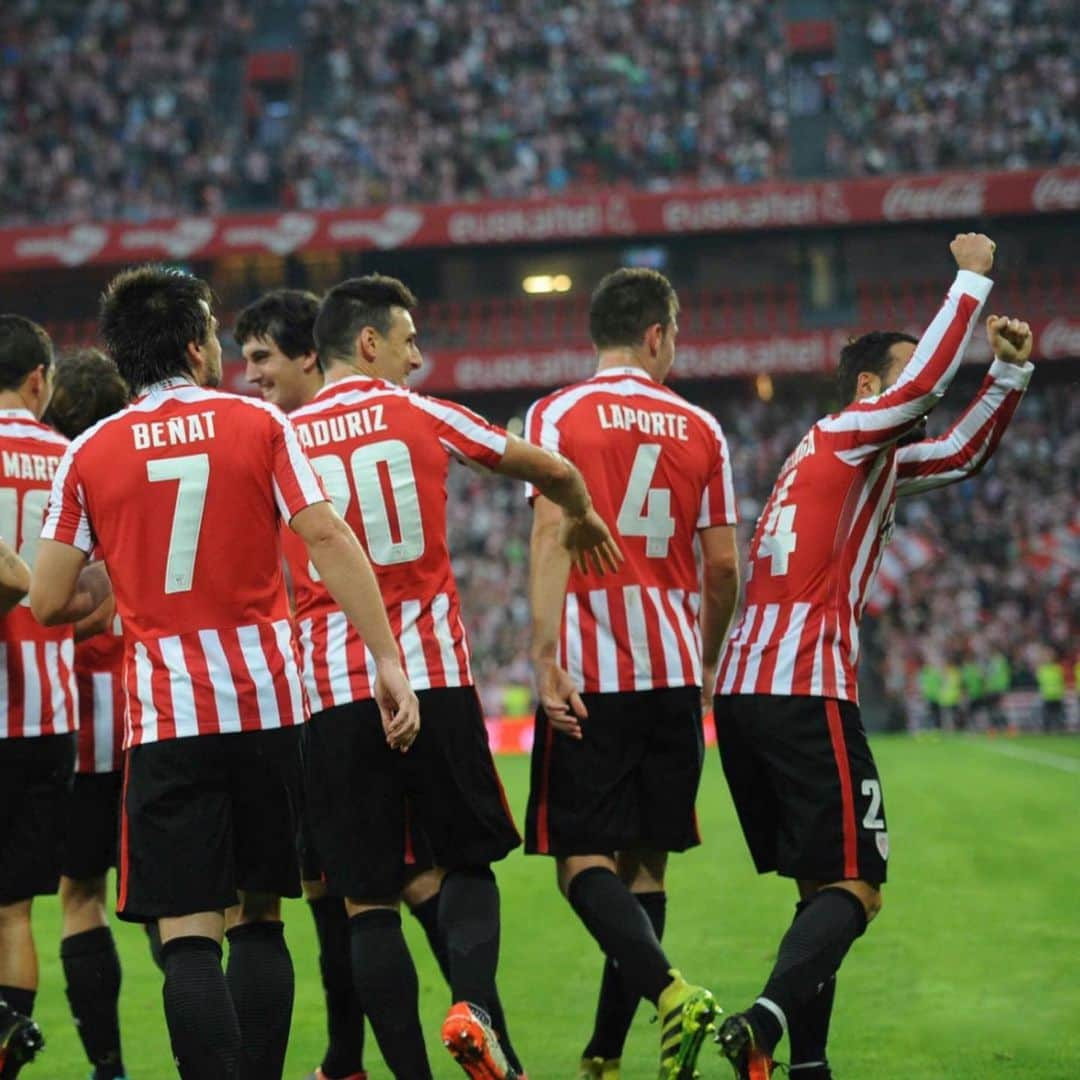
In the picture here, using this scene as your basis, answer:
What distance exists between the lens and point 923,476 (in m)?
5.32

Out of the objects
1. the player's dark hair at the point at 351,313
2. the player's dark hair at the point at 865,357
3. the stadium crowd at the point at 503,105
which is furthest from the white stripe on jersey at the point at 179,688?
the stadium crowd at the point at 503,105

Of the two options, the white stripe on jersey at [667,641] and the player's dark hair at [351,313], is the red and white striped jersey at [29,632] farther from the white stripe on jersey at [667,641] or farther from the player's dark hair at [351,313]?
the white stripe on jersey at [667,641]

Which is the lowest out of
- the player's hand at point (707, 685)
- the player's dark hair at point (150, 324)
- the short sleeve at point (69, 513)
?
the player's hand at point (707, 685)

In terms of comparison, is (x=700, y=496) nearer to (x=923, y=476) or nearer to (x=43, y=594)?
(x=923, y=476)

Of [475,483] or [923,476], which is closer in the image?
[923,476]

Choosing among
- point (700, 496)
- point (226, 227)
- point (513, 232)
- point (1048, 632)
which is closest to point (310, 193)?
point (226, 227)

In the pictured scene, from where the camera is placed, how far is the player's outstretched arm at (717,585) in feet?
17.9

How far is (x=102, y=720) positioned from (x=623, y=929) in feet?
6.01

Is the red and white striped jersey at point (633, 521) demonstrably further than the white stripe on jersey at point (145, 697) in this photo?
Yes

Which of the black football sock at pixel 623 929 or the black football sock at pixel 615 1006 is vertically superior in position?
the black football sock at pixel 623 929

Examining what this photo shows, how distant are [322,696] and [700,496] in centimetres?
139

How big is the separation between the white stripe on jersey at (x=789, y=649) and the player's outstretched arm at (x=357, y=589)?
4.04 ft

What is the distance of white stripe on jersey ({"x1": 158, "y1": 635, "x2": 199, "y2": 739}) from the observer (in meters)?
4.18

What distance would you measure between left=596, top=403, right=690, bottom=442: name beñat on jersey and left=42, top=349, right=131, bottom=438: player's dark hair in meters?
1.61
